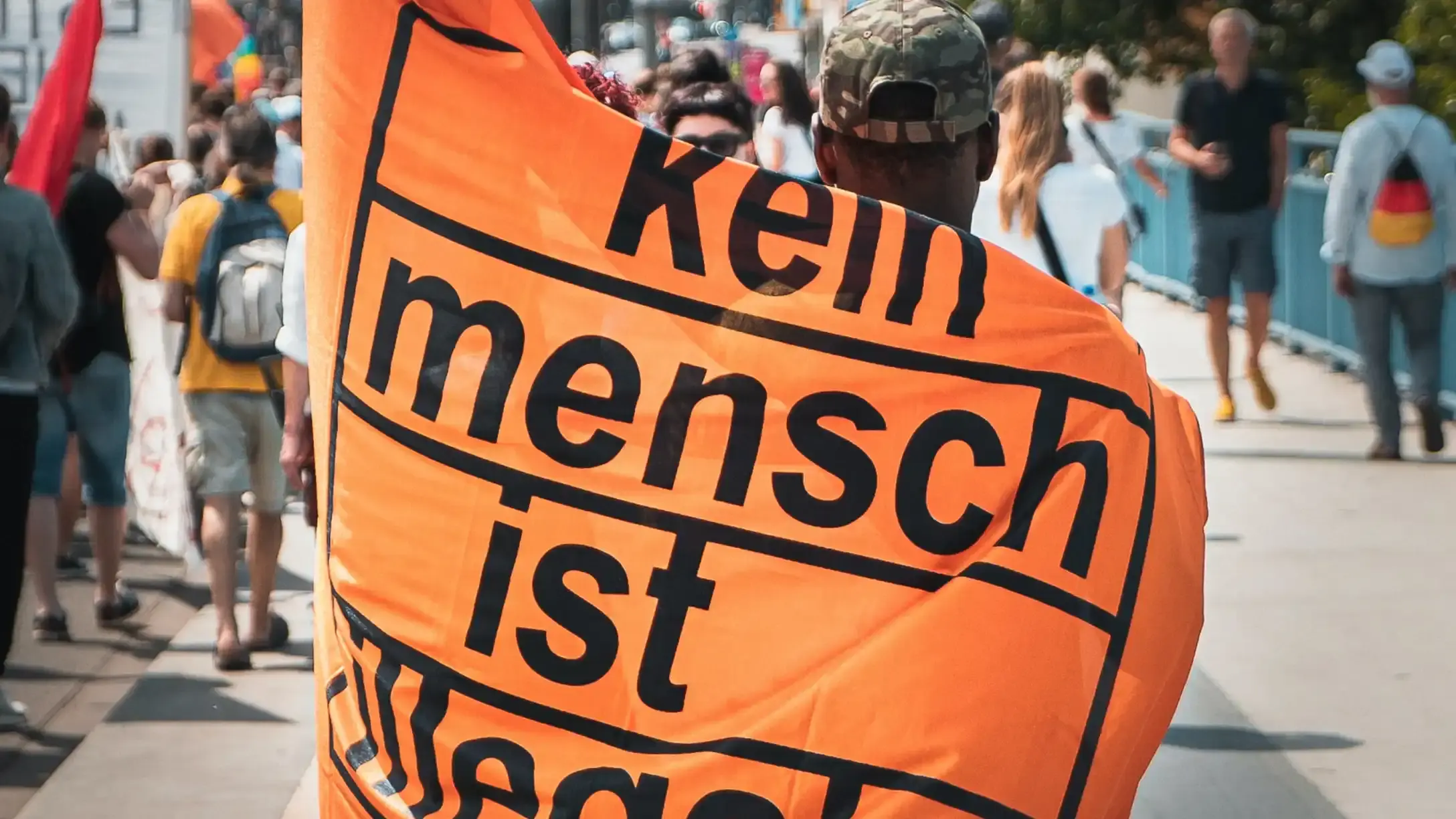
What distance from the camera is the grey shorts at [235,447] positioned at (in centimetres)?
747

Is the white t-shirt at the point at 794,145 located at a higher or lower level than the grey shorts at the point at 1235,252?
higher

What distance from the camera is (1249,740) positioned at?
6.18m

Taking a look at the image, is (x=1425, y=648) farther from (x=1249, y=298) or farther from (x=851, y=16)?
(x=851, y=16)

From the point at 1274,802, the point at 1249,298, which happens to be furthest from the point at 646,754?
the point at 1249,298

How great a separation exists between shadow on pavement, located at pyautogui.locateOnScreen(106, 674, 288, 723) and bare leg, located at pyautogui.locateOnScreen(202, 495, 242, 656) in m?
0.23

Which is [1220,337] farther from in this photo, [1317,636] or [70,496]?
[70,496]

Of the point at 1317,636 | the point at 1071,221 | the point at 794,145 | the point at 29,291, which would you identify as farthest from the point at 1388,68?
the point at 29,291

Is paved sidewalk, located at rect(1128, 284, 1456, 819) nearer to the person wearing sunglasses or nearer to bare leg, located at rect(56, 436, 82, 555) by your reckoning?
the person wearing sunglasses

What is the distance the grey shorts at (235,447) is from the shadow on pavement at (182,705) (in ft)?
2.14

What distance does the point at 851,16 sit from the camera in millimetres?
2531

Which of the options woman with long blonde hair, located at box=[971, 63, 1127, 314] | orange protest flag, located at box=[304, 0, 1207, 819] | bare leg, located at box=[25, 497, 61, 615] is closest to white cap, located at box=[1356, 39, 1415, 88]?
woman with long blonde hair, located at box=[971, 63, 1127, 314]

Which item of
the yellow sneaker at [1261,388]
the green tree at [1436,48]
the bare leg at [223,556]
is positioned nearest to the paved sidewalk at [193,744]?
the bare leg at [223,556]

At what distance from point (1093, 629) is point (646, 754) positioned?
1.57ft

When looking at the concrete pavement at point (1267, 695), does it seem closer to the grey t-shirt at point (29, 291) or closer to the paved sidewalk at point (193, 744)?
the paved sidewalk at point (193, 744)
